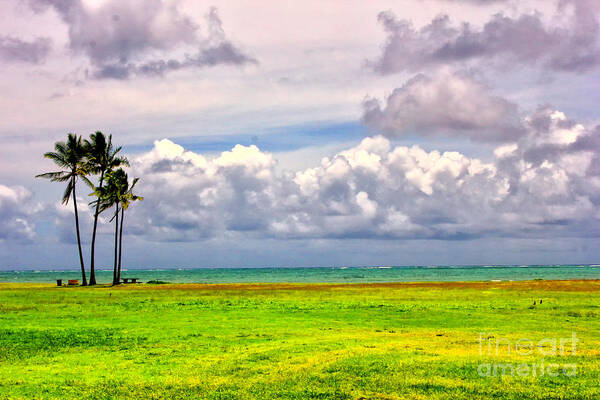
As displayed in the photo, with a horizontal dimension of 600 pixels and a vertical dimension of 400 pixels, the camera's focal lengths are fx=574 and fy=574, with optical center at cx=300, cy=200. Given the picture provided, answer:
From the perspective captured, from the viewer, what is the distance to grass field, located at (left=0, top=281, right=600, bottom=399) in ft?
46.2

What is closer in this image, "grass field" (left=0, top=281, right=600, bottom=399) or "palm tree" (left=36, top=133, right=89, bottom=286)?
"grass field" (left=0, top=281, right=600, bottom=399)

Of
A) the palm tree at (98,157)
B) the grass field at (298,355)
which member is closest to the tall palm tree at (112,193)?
the palm tree at (98,157)

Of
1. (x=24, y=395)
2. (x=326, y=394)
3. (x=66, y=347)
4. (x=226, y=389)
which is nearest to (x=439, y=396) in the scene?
(x=326, y=394)

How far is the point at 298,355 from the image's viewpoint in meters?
18.5

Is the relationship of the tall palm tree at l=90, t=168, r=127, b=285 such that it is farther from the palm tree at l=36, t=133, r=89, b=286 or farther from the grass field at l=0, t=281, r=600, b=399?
the grass field at l=0, t=281, r=600, b=399

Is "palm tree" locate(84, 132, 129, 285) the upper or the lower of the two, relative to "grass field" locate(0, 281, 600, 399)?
upper

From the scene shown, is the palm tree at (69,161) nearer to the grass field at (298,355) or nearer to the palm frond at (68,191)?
the palm frond at (68,191)

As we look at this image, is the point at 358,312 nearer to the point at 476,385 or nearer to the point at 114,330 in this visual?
the point at 114,330

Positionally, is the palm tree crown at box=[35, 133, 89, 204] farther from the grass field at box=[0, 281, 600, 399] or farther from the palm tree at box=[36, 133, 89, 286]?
the grass field at box=[0, 281, 600, 399]

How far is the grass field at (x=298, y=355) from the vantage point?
1408 centimetres

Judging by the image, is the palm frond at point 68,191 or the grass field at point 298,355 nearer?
the grass field at point 298,355

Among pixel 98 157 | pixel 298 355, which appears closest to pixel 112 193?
pixel 98 157

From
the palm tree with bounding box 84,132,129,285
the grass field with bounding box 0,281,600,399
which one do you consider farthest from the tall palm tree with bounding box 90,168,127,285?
the grass field with bounding box 0,281,600,399

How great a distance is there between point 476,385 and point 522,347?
626 centimetres
